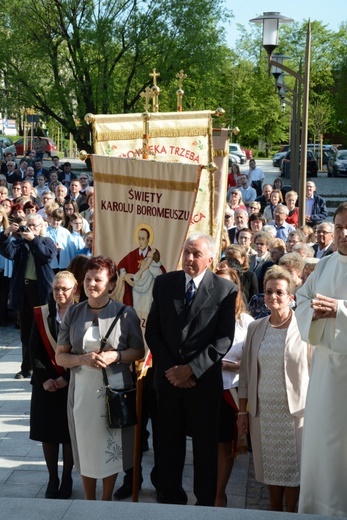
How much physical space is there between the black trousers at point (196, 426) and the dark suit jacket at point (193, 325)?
13cm

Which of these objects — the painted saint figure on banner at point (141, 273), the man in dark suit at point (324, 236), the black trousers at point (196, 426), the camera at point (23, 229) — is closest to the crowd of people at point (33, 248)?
the camera at point (23, 229)

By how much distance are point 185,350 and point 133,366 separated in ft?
2.46

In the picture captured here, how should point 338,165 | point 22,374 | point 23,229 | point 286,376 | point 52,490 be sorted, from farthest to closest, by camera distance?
point 338,165
point 23,229
point 22,374
point 52,490
point 286,376

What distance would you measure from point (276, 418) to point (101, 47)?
30.0m

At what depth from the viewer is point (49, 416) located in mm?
6676

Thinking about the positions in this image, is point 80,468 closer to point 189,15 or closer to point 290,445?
point 290,445

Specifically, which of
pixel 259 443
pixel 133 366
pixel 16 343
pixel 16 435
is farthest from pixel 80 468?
pixel 16 343

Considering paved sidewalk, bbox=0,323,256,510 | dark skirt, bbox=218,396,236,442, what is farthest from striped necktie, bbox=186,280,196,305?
paved sidewalk, bbox=0,323,256,510

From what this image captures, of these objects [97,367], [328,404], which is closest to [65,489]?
[97,367]

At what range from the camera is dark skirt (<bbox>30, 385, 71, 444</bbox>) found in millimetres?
6645

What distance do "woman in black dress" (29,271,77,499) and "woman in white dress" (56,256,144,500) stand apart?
53 centimetres

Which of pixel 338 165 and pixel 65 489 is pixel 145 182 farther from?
pixel 338 165

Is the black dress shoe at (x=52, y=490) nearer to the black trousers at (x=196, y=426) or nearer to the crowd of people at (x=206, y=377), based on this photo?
the crowd of people at (x=206, y=377)

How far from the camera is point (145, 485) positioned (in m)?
6.97
